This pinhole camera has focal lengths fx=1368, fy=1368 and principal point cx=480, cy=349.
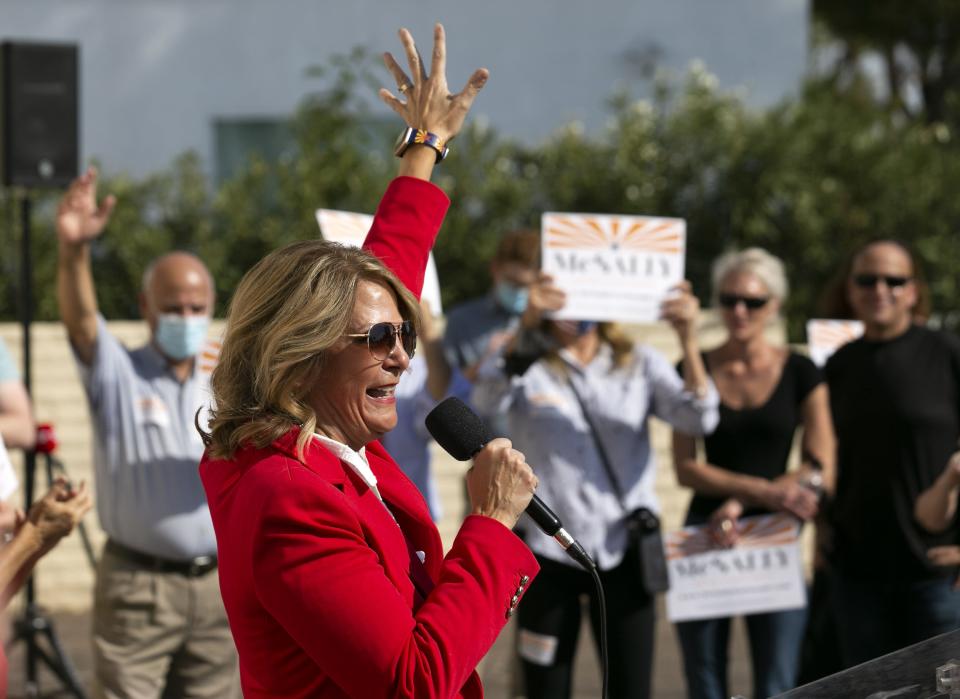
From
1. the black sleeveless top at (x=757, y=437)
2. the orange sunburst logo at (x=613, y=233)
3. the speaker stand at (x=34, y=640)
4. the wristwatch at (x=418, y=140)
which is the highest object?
the wristwatch at (x=418, y=140)

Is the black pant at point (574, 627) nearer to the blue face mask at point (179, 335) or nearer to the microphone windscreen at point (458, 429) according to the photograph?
the blue face mask at point (179, 335)

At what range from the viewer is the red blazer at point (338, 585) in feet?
7.75

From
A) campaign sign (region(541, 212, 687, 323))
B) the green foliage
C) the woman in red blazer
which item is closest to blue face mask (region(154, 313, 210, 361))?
campaign sign (region(541, 212, 687, 323))

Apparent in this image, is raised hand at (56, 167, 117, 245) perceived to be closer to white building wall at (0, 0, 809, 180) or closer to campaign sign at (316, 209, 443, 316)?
campaign sign at (316, 209, 443, 316)

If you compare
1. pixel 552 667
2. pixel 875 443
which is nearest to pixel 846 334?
pixel 875 443

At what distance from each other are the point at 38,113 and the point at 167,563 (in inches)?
139

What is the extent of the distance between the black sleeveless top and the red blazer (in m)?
3.08

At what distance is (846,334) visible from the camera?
20.6 feet

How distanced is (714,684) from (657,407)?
3.73ft

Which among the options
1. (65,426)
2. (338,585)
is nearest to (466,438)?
(338,585)

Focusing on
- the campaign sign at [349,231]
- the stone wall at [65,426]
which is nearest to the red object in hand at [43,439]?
the campaign sign at [349,231]

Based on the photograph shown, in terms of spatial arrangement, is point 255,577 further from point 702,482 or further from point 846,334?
point 846,334

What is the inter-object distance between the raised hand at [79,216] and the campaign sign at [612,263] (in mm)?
1734

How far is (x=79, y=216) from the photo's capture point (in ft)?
16.2
